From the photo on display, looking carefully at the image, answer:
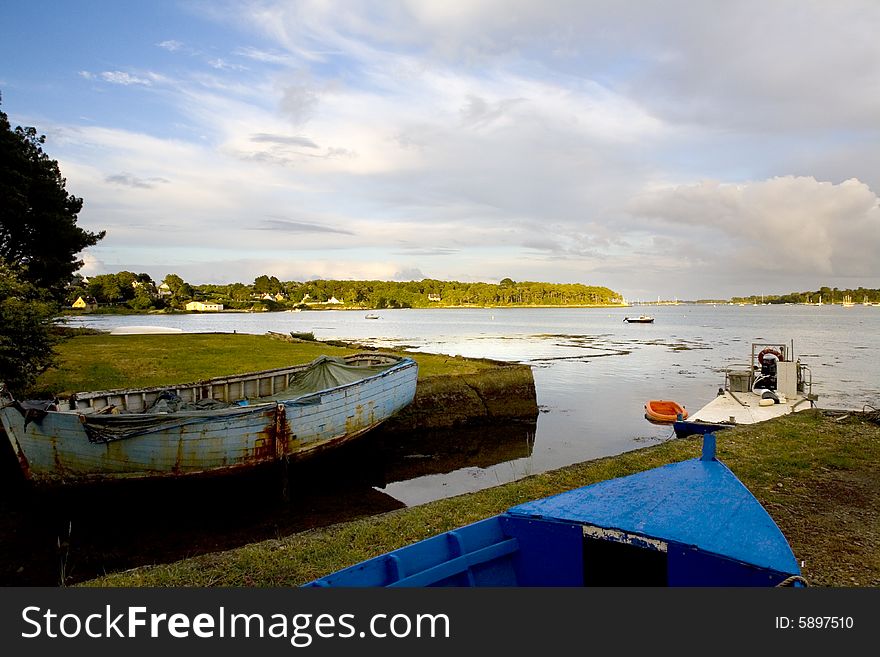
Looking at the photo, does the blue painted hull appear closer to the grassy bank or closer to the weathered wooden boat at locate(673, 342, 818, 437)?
the weathered wooden boat at locate(673, 342, 818, 437)

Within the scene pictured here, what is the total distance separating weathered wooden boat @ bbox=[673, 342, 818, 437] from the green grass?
8312 millimetres

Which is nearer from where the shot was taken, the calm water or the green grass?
the calm water

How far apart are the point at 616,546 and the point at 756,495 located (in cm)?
552

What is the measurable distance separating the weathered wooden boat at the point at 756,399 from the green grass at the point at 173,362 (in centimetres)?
831

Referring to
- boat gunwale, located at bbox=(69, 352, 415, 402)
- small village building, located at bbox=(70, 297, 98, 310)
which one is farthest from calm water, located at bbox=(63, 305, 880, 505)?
small village building, located at bbox=(70, 297, 98, 310)

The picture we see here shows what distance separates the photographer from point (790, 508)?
806cm

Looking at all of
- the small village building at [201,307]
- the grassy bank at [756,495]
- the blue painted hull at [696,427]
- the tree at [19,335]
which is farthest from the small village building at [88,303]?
the grassy bank at [756,495]

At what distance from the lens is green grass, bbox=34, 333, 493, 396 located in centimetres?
1842

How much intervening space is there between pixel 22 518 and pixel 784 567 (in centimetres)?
1239

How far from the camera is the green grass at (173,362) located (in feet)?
60.4

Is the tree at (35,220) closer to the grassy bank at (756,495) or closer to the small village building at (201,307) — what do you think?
the grassy bank at (756,495)

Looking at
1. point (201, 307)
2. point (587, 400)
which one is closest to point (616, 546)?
point (587, 400)

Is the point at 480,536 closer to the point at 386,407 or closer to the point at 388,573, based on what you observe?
the point at 388,573

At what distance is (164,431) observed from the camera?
411 inches
